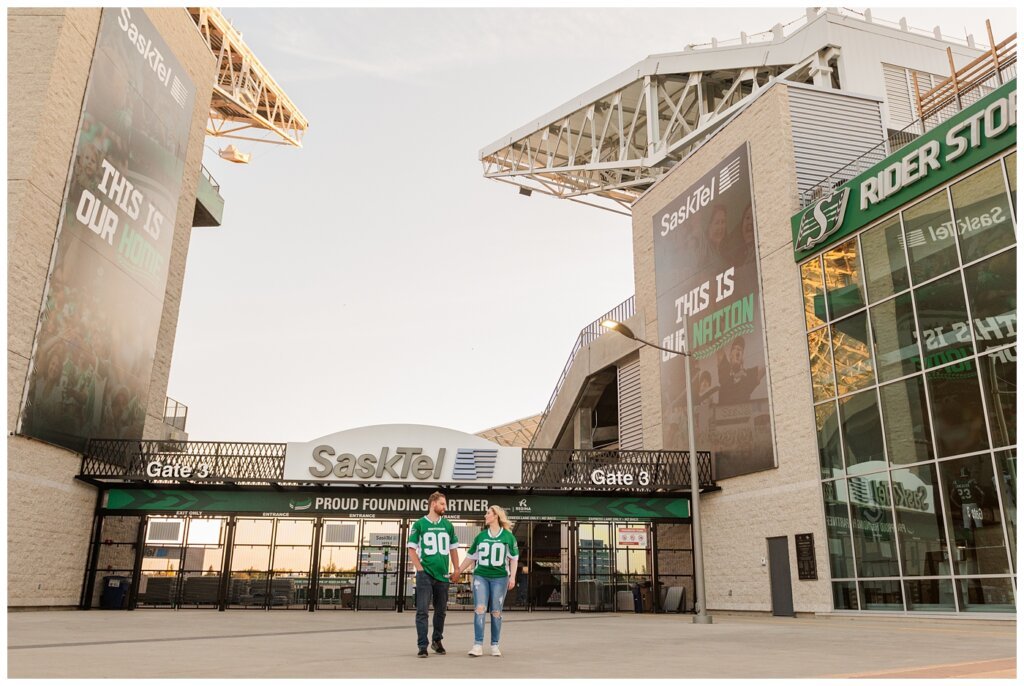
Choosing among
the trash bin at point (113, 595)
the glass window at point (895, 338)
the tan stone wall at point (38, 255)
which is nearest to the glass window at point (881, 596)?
the glass window at point (895, 338)

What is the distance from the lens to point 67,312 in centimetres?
2114

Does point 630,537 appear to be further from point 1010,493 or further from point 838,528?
point 1010,493

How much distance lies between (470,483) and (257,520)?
6842 millimetres

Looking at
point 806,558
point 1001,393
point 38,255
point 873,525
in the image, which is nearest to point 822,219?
point 1001,393

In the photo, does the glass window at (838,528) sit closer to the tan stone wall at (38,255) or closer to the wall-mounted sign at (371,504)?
the wall-mounted sign at (371,504)

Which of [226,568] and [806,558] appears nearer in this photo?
[806,558]

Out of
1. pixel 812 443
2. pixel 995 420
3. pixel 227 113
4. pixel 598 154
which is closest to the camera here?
pixel 995 420

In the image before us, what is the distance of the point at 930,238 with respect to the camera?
1738cm

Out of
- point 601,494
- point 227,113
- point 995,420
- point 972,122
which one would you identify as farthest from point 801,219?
point 227,113

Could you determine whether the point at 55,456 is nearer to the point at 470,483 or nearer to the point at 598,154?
the point at 470,483

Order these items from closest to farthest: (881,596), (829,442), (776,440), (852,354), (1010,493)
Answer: (1010,493) < (881,596) < (852,354) < (829,442) < (776,440)

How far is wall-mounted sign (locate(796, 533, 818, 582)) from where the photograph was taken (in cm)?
2009

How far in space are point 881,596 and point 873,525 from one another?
1600mm

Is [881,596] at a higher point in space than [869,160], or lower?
lower
